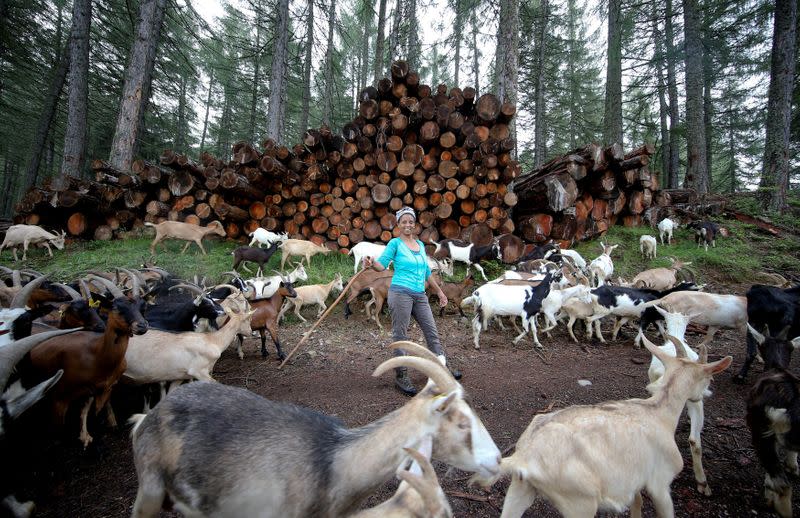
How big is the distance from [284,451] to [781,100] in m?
16.9

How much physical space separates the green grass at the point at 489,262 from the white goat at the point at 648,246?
19 cm

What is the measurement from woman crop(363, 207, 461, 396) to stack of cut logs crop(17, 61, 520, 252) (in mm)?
4707

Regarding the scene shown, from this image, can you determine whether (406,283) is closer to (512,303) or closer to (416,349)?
(416,349)

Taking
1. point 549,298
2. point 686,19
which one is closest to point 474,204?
point 549,298

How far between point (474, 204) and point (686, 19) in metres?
13.2

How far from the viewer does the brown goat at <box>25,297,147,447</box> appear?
315 centimetres

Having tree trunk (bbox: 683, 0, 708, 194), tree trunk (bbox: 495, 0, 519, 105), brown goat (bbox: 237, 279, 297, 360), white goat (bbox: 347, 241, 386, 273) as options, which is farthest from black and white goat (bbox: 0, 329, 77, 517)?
tree trunk (bbox: 683, 0, 708, 194)

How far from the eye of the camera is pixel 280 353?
5.77 m

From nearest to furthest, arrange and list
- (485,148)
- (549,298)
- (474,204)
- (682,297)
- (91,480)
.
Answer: (91,480) → (682,297) → (549,298) → (485,148) → (474,204)

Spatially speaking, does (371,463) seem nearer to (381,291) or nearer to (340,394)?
(340,394)

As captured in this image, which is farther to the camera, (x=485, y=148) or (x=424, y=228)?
(x=424, y=228)

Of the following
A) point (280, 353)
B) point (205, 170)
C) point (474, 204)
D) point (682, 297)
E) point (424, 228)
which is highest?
point (205, 170)

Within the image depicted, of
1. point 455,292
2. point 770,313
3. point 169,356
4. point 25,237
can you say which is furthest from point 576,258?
point 25,237

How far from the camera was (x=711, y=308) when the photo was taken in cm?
548
